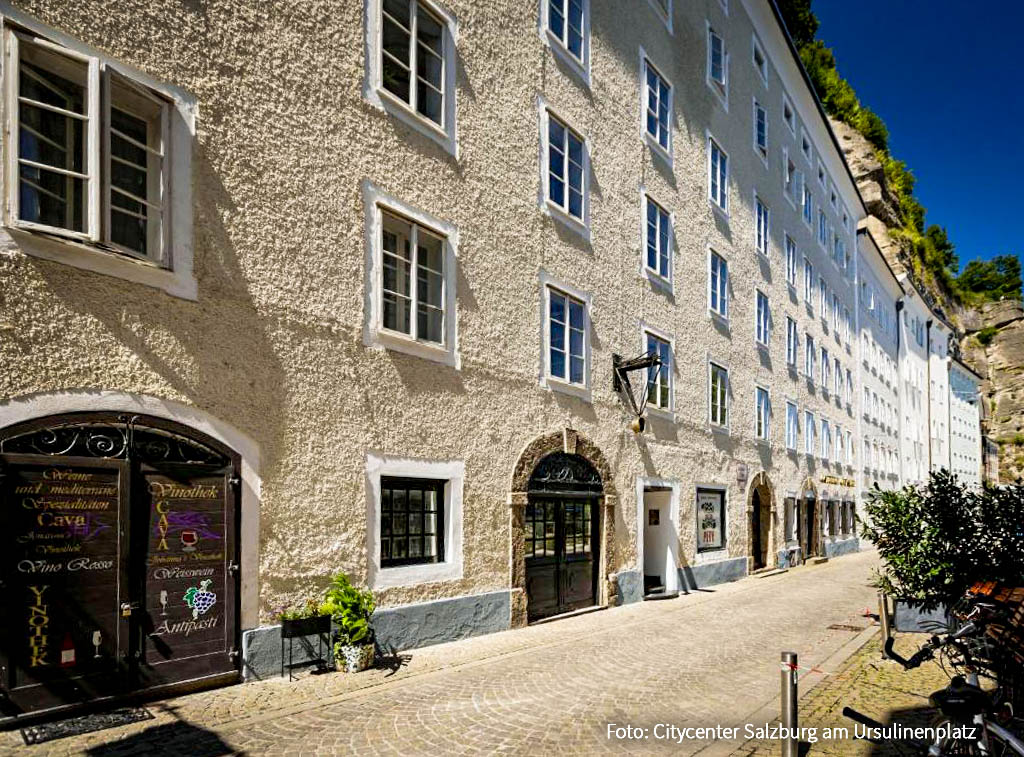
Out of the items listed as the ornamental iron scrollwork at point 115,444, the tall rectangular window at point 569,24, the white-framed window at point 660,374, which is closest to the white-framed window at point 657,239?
the white-framed window at point 660,374

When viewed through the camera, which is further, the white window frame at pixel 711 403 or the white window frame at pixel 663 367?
the white window frame at pixel 711 403

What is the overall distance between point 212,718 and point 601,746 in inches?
138

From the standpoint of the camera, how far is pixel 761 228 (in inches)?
1000

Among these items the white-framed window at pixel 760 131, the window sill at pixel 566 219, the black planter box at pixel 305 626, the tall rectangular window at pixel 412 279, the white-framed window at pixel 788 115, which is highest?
the white-framed window at pixel 788 115

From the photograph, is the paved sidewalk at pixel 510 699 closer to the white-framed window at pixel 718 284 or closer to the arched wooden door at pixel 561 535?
the arched wooden door at pixel 561 535

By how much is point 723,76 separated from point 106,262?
67.2 feet

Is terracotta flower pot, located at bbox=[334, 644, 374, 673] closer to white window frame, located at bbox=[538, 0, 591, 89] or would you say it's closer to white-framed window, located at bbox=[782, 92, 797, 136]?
white window frame, located at bbox=[538, 0, 591, 89]

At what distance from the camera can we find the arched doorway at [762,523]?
2327 centimetres

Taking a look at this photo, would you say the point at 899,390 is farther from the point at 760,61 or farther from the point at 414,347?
the point at 414,347

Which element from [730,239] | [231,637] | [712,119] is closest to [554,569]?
[231,637]

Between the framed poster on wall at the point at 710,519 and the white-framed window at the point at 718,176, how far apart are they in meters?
8.26

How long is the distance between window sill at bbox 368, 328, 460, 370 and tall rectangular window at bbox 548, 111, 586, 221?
14.0ft

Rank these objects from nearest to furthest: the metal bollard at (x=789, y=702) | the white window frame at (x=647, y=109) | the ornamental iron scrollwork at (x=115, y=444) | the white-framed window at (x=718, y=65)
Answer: the metal bollard at (x=789, y=702), the ornamental iron scrollwork at (x=115, y=444), the white window frame at (x=647, y=109), the white-framed window at (x=718, y=65)

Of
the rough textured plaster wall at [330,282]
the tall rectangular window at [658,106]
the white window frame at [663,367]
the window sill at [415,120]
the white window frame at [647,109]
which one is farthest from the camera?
the tall rectangular window at [658,106]
